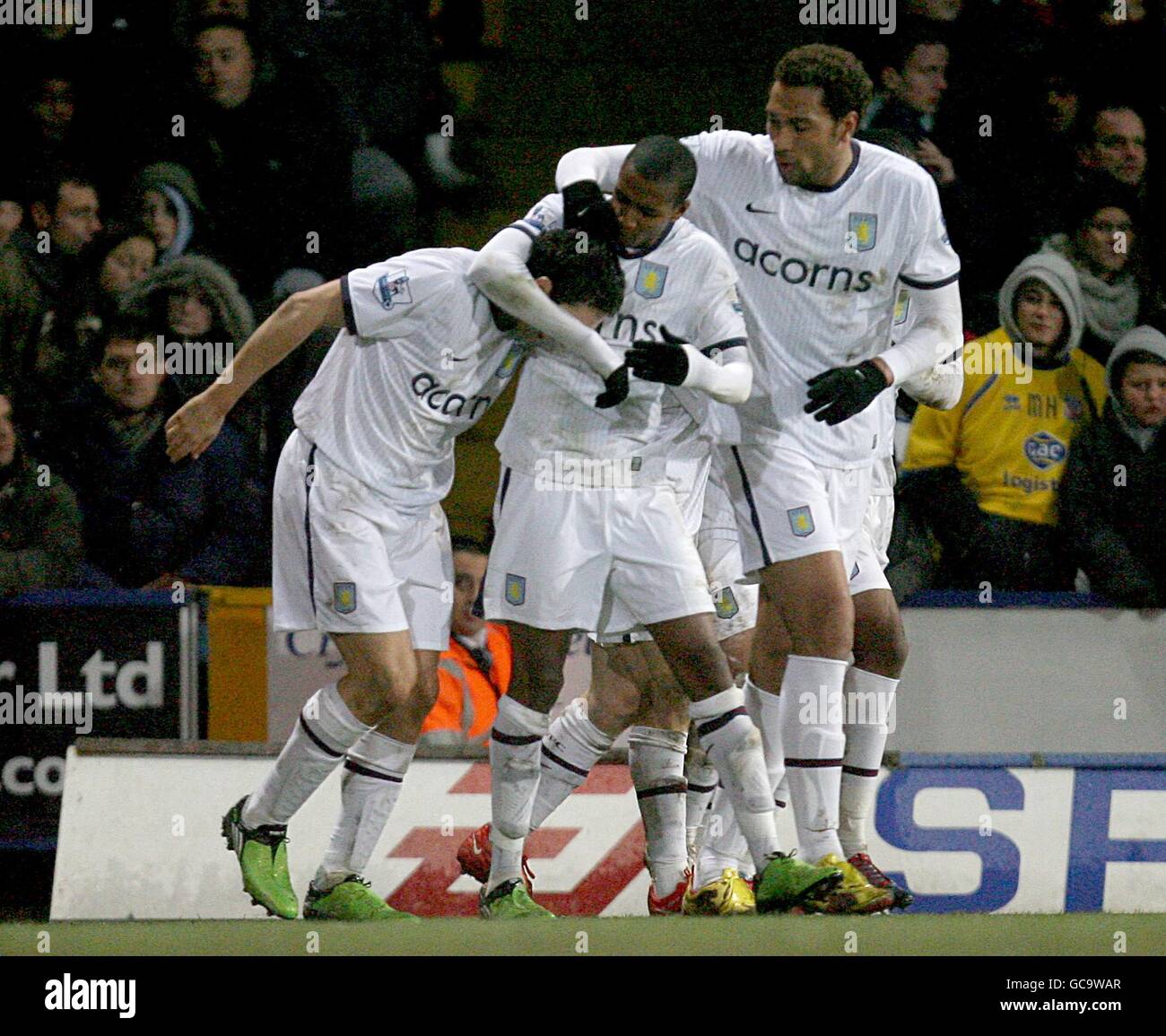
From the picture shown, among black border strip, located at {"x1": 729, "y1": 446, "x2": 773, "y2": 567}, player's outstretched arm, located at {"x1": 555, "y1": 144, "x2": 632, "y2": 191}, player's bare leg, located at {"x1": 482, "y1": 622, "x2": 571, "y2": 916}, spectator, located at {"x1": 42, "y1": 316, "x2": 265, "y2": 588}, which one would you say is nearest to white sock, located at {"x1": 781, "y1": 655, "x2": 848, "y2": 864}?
black border strip, located at {"x1": 729, "y1": 446, "x2": 773, "y2": 567}

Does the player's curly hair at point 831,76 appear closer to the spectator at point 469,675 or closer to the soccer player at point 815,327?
the soccer player at point 815,327

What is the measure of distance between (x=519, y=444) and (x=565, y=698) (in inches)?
74.4

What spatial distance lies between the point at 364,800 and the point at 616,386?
1257 mm

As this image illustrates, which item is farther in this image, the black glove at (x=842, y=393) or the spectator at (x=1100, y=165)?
the spectator at (x=1100, y=165)

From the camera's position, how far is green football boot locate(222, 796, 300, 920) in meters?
4.86

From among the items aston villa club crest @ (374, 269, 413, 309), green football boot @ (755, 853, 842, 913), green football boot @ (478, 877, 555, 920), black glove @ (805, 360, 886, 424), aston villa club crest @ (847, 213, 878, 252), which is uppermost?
aston villa club crest @ (847, 213, 878, 252)

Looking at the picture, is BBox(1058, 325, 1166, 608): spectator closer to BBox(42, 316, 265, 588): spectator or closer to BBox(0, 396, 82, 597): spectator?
BBox(42, 316, 265, 588): spectator

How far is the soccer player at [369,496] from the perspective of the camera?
471 centimetres

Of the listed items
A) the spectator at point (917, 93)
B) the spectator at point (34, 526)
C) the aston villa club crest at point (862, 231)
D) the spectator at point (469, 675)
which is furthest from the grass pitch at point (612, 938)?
the spectator at point (917, 93)

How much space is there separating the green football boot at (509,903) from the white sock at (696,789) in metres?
0.78

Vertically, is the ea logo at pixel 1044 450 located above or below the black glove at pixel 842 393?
below

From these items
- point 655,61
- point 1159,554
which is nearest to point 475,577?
point 1159,554

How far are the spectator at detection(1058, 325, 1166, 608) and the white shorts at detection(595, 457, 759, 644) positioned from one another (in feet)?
5.33
